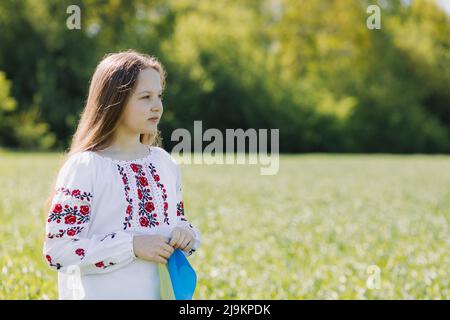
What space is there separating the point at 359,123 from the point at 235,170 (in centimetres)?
2303

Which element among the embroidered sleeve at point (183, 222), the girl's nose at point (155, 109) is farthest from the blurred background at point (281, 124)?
the girl's nose at point (155, 109)

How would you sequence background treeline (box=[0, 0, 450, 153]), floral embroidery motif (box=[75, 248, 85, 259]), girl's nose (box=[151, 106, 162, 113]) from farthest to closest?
1. background treeline (box=[0, 0, 450, 153])
2. girl's nose (box=[151, 106, 162, 113])
3. floral embroidery motif (box=[75, 248, 85, 259])

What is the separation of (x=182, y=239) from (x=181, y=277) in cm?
16

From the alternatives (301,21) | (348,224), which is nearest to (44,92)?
(301,21)

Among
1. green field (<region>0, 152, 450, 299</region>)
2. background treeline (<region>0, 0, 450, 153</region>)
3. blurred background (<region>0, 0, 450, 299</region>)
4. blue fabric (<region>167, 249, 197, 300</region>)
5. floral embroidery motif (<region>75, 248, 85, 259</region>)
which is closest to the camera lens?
floral embroidery motif (<region>75, 248, 85, 259</region>)

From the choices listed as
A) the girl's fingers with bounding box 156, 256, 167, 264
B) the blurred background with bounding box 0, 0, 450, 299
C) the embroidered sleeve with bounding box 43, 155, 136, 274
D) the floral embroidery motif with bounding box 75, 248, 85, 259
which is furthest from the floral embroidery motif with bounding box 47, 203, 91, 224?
the blurred background with bounding box 0, 0, 450, 299

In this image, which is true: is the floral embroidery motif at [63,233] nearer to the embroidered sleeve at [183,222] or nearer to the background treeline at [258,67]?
the embroidered sleeve at [183,222]

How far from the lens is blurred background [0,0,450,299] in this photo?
299 inches

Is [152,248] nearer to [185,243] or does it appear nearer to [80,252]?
[185,243]

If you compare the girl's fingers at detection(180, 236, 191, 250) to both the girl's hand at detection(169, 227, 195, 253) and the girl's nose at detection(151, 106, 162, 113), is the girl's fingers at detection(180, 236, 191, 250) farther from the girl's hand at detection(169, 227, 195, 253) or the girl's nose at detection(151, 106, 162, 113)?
the girl's nose at detection(151, 106, 162, 113)

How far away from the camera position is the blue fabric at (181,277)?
2.67 metres

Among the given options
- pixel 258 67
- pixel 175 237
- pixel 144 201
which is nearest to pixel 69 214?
pixel 144 201

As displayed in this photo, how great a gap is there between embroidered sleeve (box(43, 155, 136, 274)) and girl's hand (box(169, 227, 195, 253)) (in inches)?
7.4

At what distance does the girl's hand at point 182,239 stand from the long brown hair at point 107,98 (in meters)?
0.48
